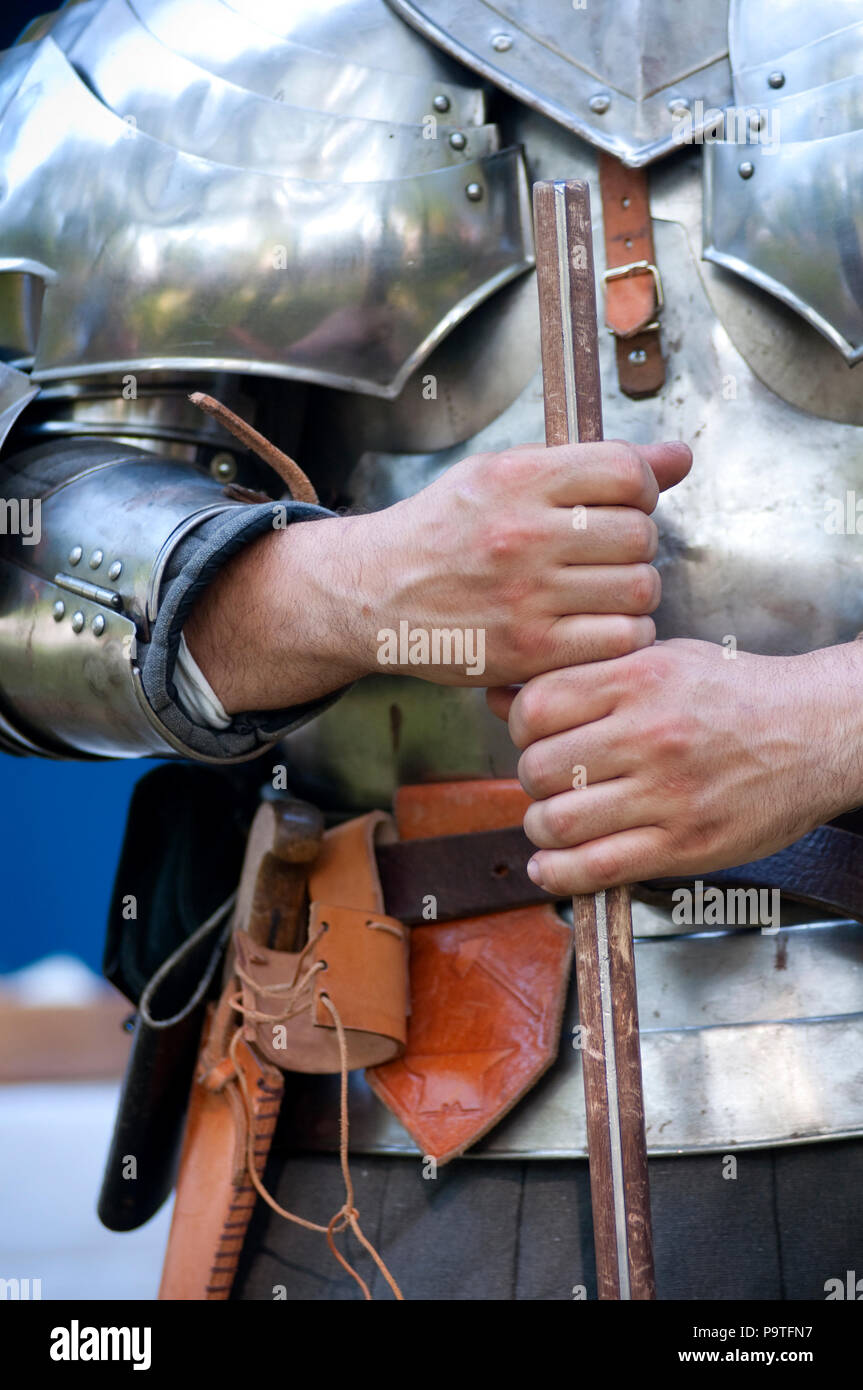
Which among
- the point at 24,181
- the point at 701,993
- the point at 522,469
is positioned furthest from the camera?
the point at 24,181

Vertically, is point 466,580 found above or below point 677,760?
above

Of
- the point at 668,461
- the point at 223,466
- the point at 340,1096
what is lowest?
the point at 340,1096

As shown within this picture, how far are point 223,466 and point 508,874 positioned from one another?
1.29ft

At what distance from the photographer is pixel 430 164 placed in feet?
3.62

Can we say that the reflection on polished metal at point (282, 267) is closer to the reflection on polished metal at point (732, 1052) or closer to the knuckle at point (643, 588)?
the knuckle at point (643, 588)

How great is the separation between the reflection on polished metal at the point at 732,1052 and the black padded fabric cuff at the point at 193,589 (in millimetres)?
318

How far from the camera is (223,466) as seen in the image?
1.20m

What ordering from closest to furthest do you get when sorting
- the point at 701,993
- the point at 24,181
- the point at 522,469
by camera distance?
the point at 522,469
the point at 701,993
the point at 24,181

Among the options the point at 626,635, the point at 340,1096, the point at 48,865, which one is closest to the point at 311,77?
the point at 626,635

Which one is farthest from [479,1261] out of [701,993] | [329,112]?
[329,112]

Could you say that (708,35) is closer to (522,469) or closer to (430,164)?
(430,164)

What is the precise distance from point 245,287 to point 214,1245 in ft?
2.24

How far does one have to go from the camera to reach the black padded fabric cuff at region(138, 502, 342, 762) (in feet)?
3.27

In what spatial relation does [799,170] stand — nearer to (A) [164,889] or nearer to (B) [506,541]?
(B) [506,541]
